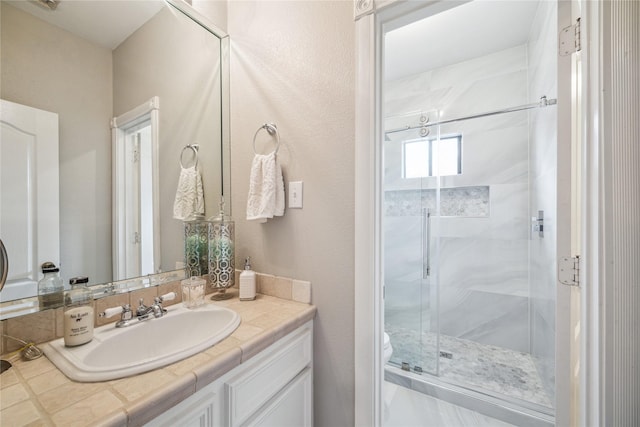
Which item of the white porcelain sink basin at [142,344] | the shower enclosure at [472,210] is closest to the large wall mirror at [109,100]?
the white porcelain sink basin at [142,344]

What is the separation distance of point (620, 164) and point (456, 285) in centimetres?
193

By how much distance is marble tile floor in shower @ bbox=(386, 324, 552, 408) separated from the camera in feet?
5.47

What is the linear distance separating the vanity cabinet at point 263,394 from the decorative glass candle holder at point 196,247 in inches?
22.7

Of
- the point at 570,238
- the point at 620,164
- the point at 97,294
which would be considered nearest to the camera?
the point at 620,164

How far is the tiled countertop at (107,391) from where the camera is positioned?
1.57 feet

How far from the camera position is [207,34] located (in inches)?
51.6

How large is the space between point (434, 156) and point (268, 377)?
217 cm

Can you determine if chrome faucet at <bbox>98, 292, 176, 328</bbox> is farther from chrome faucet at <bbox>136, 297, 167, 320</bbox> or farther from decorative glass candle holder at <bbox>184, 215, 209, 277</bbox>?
decorative glass candle holder at <bbox>184, 215, 209, 277</bbox>

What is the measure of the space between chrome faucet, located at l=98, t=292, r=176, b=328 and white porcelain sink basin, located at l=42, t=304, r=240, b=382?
2cm

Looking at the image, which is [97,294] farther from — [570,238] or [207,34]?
[570,238]

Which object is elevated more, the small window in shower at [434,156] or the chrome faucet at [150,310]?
the small window in shower at [434,156]

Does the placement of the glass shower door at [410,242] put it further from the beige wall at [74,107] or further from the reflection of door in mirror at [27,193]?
the reflection of door in mirror at [27,193]

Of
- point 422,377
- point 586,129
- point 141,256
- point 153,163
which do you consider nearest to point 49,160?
point 153,163

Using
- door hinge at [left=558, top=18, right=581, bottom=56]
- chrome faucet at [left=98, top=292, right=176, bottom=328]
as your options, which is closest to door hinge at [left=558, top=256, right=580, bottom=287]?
→ door hinge at [left=558, top=18, right=581, bottom=56]
